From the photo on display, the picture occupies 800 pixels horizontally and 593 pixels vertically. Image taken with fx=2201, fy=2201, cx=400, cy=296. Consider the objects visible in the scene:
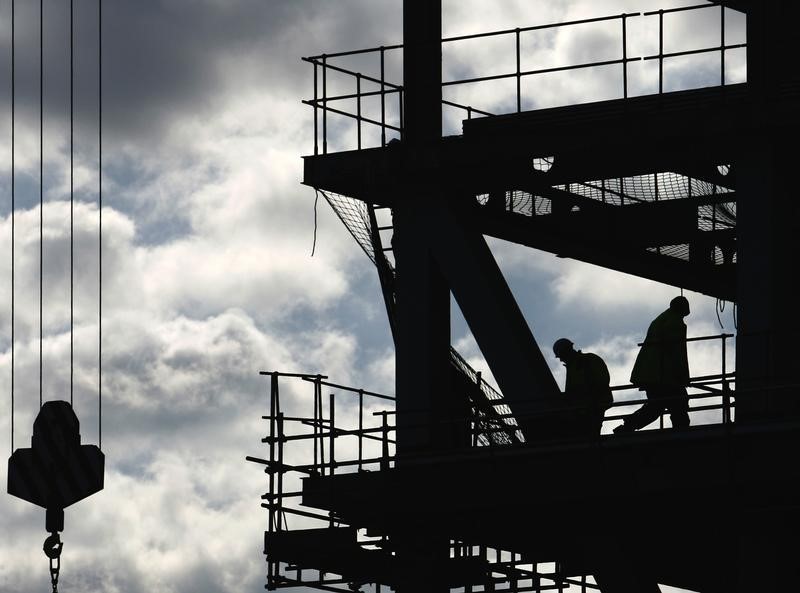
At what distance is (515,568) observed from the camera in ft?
101

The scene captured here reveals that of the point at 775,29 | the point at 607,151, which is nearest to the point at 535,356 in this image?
the point at 607,151

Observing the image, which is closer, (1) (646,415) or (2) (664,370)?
(2) (664,370)

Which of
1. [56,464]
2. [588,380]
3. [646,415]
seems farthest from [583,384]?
[56,464]

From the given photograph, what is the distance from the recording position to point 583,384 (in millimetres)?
26953

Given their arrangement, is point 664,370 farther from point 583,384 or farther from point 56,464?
point 56,464

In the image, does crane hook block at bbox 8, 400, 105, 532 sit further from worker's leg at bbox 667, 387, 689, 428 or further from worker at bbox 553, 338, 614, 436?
worker's leg at bbox 667, 387, 689, 428

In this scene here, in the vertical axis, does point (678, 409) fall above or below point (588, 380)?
below

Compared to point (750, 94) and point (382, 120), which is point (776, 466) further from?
point (382, 120)

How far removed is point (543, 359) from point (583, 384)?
1.31 m

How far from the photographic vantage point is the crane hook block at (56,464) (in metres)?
27.8

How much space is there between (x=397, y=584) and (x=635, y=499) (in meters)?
4.06

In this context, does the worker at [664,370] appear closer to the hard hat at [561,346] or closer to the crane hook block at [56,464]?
the hard hat at [561,346]

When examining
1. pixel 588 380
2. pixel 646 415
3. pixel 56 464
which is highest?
Answer: pixel 588 380

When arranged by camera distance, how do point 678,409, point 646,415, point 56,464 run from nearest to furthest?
point 678,409 < point 646,415 < point 56,464
